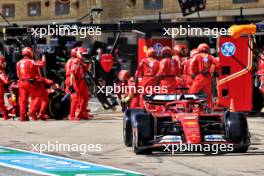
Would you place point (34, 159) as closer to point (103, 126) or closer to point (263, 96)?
point (103, 126)

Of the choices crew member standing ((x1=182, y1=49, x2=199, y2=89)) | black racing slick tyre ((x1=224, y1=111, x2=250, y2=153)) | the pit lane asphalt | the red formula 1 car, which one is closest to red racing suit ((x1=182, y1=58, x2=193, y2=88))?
crew member standing ((x1=182, y1=49, x2=199, y2=89))

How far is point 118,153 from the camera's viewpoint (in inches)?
530

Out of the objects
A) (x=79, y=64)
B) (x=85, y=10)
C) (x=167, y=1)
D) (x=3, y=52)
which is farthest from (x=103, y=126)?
(x=85, y=10)

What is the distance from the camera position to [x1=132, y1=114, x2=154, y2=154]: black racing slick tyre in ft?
42.2

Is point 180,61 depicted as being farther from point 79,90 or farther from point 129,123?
point 129,123

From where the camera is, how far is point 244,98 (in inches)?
835

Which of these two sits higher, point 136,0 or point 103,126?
point 136,0

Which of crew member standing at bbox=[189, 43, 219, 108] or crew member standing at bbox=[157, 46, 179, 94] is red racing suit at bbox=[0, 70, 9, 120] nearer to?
crew member standing at bbox=[157, 46, 179, 94]

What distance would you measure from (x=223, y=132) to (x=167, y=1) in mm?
25703

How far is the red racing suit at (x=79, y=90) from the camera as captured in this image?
66.5 ft

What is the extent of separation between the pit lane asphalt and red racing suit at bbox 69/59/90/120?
63 centimetres

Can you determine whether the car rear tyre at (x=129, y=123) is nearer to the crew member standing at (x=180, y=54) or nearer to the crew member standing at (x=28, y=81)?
the crew member standing at (x=28, y=81)
